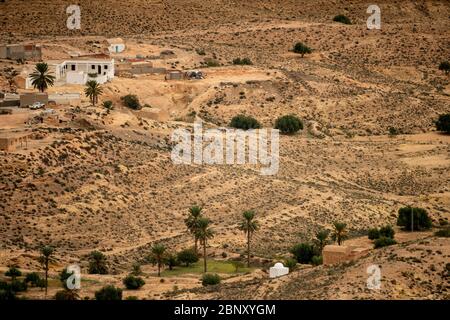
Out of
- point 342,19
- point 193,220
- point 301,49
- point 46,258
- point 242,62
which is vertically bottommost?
point 46,258

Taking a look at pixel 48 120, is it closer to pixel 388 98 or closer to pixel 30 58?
pixel 30 58

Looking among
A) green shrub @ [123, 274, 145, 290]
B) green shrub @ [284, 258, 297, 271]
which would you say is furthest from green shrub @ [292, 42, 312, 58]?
green shrub @ [123, 274, 145, 290]

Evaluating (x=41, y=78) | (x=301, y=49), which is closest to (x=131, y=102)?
(x=41, y=78)

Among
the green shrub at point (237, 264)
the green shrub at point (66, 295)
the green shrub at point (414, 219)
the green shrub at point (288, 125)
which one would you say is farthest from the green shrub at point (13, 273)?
the green shrub at point (288, 125)

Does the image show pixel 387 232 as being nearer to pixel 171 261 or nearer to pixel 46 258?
pixel 171 261

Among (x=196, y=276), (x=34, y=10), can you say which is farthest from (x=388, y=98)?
(x=196, y=276)

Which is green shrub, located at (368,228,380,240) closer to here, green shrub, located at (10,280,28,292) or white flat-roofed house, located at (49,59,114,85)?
green shrub, located at (10,280,28,292)

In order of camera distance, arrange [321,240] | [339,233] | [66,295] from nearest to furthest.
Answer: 1. [66,295]
2. [321,240]
3. [339,233]
